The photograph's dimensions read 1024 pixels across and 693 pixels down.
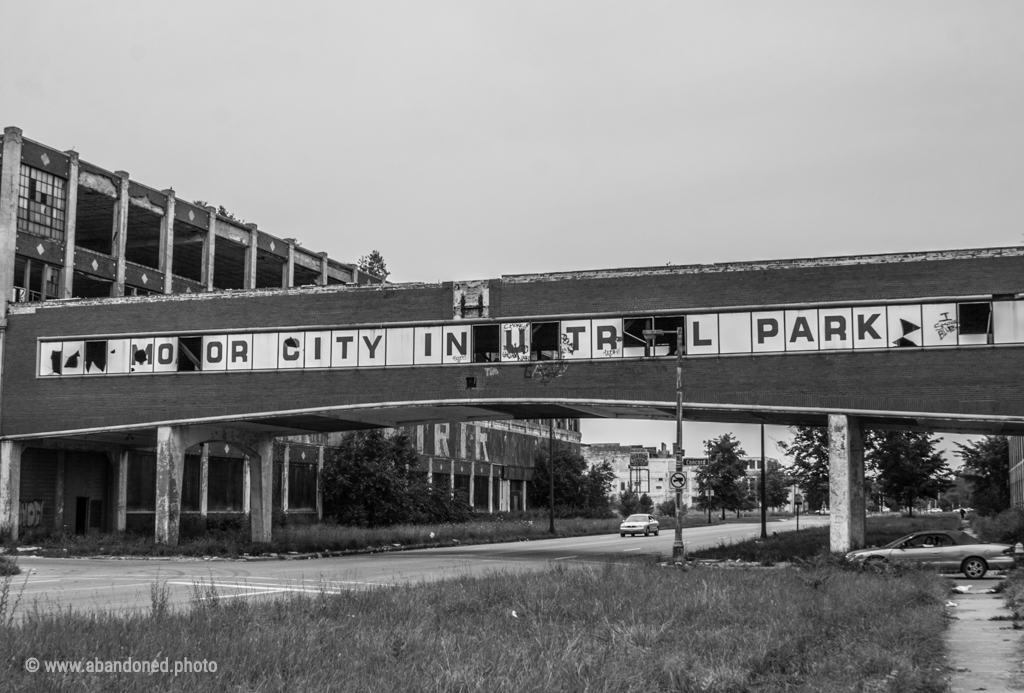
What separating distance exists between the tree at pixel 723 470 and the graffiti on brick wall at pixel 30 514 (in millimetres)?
49552

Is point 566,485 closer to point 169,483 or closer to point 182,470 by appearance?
point 182,470

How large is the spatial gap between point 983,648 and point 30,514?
39578 mm

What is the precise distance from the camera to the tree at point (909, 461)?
181 ft

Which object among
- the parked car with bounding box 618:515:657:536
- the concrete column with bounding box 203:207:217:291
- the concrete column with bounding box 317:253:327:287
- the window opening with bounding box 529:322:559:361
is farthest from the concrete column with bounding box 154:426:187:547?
the parked car with bounding box 618:515:657:536

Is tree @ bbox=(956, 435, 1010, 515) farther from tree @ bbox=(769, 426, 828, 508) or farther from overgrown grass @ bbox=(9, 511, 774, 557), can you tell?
overgrown grass @ bbox=(9, 511, 774, 557)

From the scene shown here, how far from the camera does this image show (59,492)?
1796 inches

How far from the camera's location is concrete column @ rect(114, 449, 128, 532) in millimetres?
48031

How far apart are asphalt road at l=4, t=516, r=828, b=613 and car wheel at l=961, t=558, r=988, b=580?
11415 millimetres

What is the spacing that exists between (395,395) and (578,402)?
6.90 m

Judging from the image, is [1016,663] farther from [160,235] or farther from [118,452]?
[160,235]

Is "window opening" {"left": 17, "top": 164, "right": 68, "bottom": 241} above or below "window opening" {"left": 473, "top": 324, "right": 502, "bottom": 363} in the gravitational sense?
above

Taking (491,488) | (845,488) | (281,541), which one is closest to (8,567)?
(281,541)

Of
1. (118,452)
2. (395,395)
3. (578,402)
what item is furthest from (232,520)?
(578,402)

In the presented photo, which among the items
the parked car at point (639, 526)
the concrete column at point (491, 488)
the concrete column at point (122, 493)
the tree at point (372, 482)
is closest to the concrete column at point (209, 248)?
the concrete column at point (122, 493)
